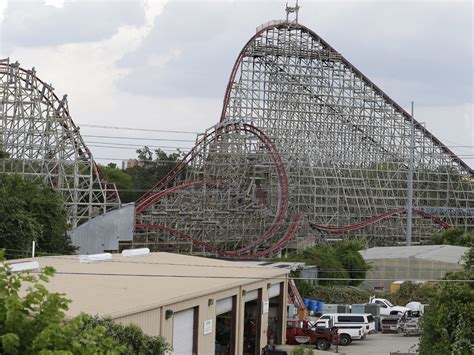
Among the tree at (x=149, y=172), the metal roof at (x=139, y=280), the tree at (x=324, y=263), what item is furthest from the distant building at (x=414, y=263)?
the tree at (x=149, y=172)

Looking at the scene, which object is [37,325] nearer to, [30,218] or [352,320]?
[352,320]

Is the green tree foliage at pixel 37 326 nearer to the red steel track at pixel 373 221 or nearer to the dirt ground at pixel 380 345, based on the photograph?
the dirt ground at pixel 380 345

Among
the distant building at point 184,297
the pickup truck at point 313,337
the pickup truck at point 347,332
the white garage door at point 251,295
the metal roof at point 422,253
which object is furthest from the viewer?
the metal roof at point 422,253

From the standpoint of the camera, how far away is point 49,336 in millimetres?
6121

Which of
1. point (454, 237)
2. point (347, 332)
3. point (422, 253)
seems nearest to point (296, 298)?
point (347, 332)

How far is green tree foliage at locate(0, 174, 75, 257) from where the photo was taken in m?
23.1

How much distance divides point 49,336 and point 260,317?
38.3 ft

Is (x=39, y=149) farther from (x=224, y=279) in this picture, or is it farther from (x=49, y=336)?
(x=49, y=336)

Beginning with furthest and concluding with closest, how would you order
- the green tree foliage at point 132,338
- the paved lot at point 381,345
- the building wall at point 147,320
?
the paved lot at point 381,345 < the building wall at point 147,320 < the green tree foliage at point 132,338

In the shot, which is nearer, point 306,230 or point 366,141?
point 306,230

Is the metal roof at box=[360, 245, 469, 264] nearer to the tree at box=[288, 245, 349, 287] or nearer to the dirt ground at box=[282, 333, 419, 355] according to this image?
the tree at box=[288, 245, 349, 287]

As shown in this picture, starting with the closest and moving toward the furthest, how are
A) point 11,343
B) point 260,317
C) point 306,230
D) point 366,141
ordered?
point 11,343 → point 260,317 → point 306,230 → point 366,141

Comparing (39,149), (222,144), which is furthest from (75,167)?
(222,144)

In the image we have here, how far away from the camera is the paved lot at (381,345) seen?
19.7 metres
